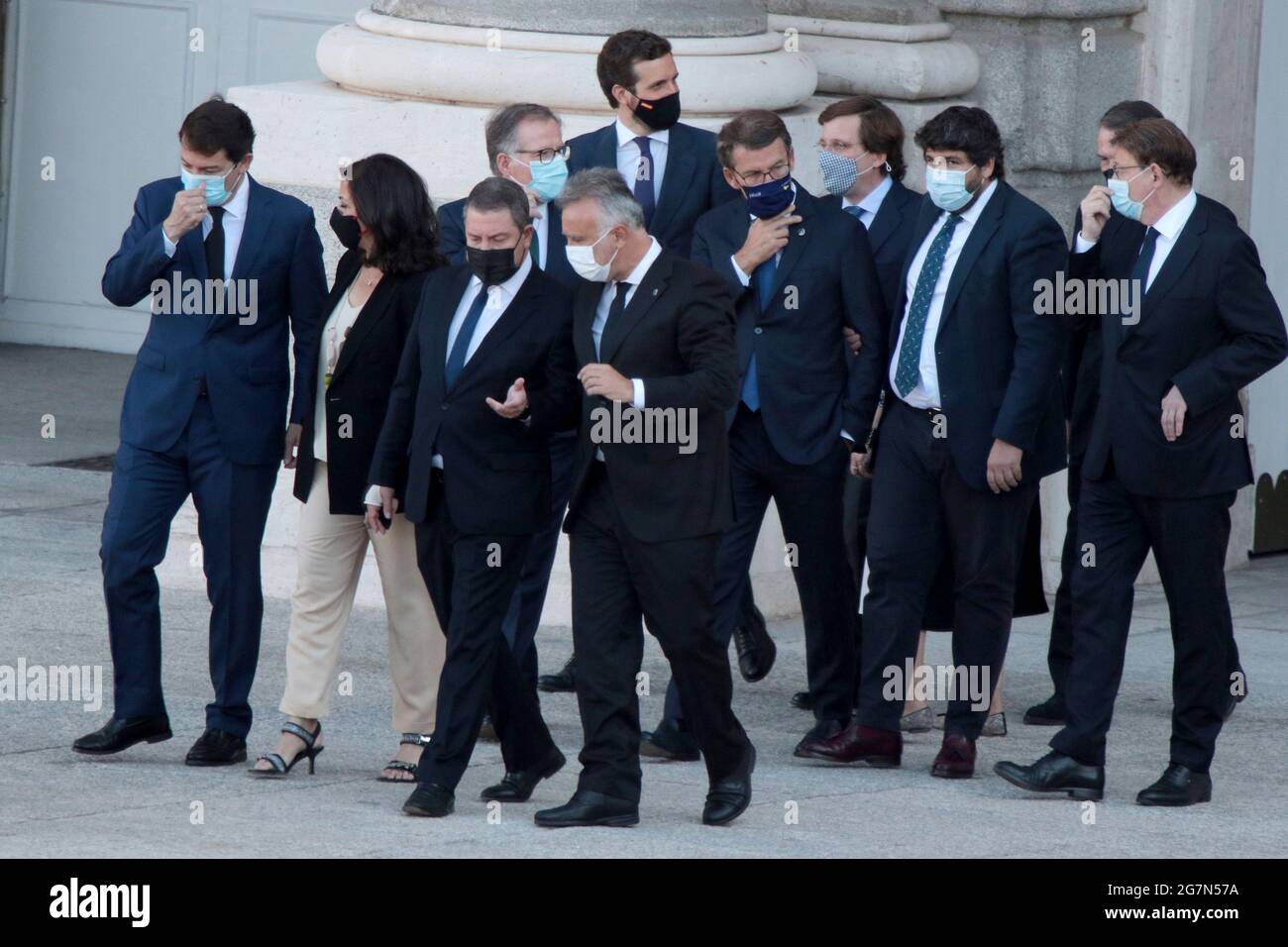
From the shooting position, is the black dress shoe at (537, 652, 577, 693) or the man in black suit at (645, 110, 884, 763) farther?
the black dress shoe at (537, 652, 577, 693)

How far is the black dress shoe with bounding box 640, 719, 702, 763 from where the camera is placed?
22.7 ft

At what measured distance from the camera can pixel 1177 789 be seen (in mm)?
6422

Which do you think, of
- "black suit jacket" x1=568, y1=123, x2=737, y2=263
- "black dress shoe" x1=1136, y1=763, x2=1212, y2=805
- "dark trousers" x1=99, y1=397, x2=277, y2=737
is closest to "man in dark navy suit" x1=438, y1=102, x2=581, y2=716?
"black suit jacket" x1=568, y1=123, x2=737, y2=263

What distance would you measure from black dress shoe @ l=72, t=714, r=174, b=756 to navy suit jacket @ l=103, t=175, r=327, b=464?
0.74 m

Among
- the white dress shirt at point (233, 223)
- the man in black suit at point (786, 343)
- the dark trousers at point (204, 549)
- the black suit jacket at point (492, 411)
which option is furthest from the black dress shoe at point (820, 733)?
the white dress shirt at point (233, 223)

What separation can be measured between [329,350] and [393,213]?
421 millimetres

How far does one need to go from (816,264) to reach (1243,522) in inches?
162

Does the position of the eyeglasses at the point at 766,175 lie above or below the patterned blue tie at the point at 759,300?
above

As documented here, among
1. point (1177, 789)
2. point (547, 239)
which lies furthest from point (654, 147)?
point (1177, 789)

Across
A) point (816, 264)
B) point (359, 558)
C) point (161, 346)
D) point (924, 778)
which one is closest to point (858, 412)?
point (816, 264)

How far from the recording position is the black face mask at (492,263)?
6018 mm

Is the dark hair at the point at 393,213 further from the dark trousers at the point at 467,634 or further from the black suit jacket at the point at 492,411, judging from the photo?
the dark trousers at the point at 467,634

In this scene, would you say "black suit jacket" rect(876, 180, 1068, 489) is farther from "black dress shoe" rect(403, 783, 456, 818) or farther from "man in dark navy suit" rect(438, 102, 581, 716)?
"black dress shoe" rect(403, 783, 456, 818)

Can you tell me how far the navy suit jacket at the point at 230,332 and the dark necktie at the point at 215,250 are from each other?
0.07 ft
